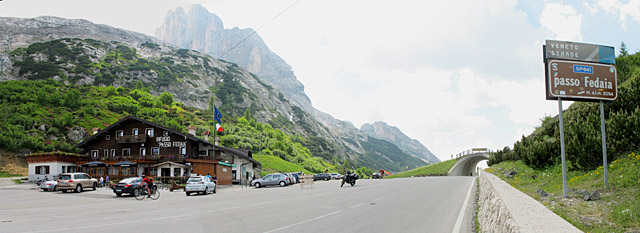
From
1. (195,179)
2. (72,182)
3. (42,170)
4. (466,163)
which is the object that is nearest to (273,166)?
(466,163)

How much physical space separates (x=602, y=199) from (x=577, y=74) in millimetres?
4644

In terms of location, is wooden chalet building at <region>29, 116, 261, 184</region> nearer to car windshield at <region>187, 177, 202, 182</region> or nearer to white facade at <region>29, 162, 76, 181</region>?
white facade at <region>29, 162, 76, 181</region>

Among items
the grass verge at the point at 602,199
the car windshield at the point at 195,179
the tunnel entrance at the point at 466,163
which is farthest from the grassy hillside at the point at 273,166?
the grass verge at the point at 602,199

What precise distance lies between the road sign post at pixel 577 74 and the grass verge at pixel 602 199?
1.41 m

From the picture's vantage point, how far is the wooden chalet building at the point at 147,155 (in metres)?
48.6

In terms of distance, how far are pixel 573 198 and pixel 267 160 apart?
3152 inches

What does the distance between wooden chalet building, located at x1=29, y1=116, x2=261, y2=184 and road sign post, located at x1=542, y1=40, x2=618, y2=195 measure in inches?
1572

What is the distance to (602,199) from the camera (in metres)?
10.2

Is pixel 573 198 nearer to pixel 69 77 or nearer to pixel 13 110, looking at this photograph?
pixel 13 110

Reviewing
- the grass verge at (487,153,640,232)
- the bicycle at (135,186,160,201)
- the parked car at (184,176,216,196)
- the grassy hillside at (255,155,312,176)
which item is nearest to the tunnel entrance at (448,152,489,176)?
the grassy hillside at (255,155,312,176)

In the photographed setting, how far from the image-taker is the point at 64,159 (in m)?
49.5

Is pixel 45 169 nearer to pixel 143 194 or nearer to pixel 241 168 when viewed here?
pixel 241 168

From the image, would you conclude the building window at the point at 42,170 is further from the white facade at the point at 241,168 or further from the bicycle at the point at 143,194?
the bicycle at the point at 143,194

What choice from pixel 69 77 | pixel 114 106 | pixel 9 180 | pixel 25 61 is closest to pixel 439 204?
pixel 9 180
